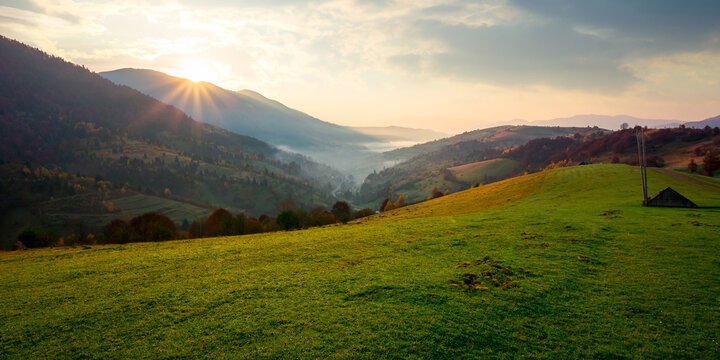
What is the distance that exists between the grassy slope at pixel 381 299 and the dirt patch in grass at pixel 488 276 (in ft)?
1.58

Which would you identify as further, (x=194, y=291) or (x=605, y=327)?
(x=194, y=291)

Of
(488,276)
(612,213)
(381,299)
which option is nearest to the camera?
(381,299)

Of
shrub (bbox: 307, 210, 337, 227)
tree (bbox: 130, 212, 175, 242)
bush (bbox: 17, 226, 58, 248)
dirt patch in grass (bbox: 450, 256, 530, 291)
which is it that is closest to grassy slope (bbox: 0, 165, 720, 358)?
dirt patch in grass (bbox: 450, 256, 530, 291)

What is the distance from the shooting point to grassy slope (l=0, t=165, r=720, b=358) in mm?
10664

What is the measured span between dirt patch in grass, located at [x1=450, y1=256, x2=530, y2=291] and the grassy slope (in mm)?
483

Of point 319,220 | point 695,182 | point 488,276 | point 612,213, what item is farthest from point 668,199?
point 319,220

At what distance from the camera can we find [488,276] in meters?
16.4

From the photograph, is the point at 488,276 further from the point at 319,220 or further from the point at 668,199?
the point at 319,220

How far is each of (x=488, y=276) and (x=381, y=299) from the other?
6.14 metres

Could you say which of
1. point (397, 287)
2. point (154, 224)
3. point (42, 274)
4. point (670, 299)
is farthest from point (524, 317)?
point (154, 224)

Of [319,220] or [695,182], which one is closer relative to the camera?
[695,182]

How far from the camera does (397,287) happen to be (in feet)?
49.4

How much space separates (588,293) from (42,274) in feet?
98.2

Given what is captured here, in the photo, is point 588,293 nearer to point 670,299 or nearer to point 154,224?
point 670,299
